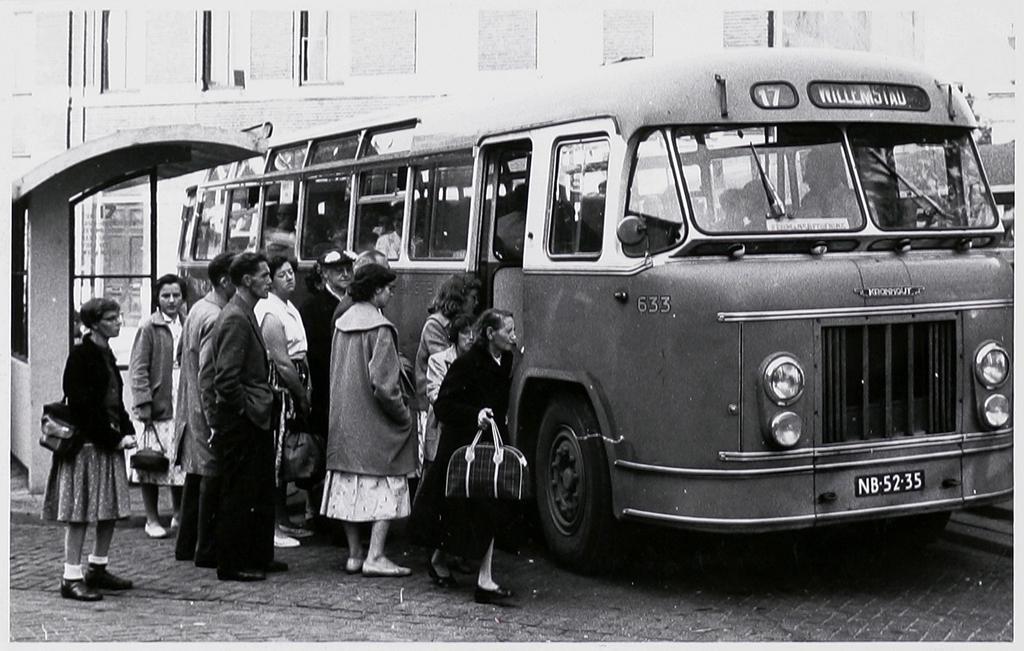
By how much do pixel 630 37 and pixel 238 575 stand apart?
12.5 m

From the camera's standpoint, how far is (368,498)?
8.55 metres

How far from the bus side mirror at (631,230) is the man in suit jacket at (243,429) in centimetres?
204

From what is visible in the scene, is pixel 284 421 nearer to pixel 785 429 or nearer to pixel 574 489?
pixel 574 489

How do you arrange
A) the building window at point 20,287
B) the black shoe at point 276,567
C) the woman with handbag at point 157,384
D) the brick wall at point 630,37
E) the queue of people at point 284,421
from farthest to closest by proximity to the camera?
the brick wall at point 630,37 < the building window at point 20,287 < the woman with handbag at point 157,384 < the black shoe at point 276,567 < the queue of people at point 284,421

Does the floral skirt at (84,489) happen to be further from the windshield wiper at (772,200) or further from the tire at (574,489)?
the windshield wiper at (772,200)

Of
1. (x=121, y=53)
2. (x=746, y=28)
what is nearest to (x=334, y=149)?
(x=746, y=28)

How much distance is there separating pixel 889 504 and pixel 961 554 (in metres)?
1.34

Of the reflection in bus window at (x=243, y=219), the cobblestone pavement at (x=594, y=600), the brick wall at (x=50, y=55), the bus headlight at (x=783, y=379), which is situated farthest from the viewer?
the brick wall at (x=50, y=55)

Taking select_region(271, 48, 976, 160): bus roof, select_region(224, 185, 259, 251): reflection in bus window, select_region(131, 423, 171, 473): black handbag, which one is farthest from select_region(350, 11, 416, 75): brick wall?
select_region(131, 423, 171, 473): black handbag

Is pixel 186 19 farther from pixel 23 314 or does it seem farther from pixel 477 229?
pixel 477 229

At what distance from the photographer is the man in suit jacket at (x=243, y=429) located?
8266 millimetres

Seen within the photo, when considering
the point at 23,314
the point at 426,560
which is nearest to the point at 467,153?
the point at 426,560

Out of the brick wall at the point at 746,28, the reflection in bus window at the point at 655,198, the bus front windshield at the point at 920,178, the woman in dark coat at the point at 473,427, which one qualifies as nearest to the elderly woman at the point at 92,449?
the woman in dark coat at the point at 473,427

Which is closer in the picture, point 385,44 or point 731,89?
point 731,89
